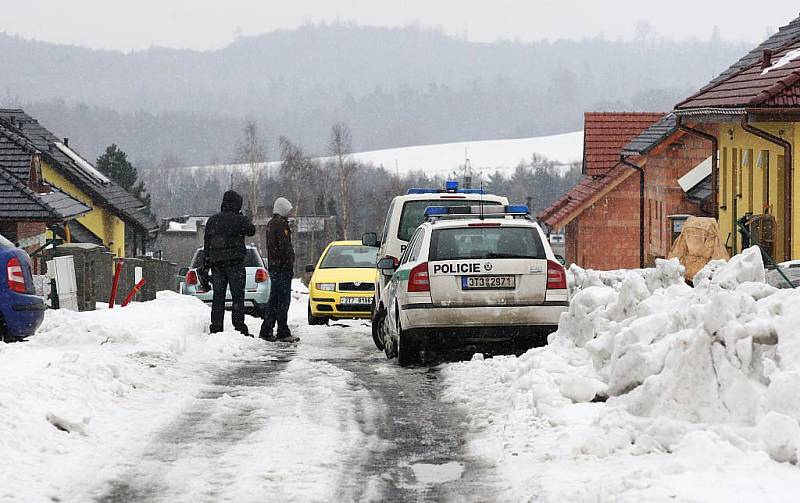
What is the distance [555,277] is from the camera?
42.5ft

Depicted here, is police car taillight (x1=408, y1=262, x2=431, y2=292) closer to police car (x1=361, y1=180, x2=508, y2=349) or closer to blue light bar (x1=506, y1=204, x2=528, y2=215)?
blue light bar (x1=506, y1=204, x2=528, y2=215)

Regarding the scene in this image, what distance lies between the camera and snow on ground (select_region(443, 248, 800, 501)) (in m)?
6.17

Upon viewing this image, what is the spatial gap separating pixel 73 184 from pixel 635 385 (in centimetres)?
4781

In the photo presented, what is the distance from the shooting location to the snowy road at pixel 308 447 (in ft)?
21.6

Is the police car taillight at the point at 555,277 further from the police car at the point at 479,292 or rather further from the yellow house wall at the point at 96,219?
the yellow house wall at the point at 96,219

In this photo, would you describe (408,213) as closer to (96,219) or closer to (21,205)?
(21,205)

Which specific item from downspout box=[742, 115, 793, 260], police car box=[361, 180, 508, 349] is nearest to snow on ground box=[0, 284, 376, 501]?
police car box=[361, 180, 508, 349]

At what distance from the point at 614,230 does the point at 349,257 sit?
23.8 metres

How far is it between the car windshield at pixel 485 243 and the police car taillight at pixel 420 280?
0.14 meters

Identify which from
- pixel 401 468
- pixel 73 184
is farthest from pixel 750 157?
pixel 73 184

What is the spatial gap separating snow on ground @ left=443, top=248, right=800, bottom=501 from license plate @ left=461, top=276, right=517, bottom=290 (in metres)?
2.45

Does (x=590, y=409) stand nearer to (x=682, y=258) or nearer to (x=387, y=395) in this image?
(x=387, y=395)

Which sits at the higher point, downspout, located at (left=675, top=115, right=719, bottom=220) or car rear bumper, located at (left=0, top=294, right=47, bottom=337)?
downspout, located at (left=675, top=115, right=719, bottom=220)

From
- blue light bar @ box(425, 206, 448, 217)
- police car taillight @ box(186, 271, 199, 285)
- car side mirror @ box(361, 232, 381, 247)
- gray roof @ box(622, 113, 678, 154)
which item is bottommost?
police car taillight @ box(186, 271, 199, 285)
